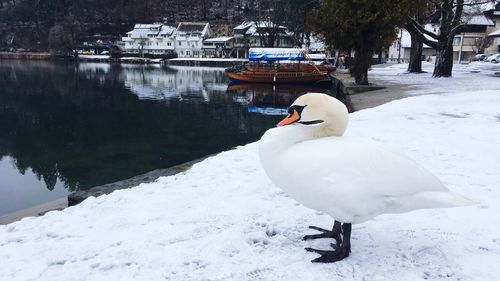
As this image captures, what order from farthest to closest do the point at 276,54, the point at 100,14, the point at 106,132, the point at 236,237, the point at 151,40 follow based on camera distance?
the point at 100,14
the point at 151,40
the point at 276,54
the point at 106,132
the point at 236,237

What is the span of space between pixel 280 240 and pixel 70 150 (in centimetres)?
1263

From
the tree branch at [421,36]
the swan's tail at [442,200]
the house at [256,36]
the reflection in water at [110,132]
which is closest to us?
the swan's tail at [442,200]

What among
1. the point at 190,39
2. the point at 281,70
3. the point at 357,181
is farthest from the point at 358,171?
the point at 190,39

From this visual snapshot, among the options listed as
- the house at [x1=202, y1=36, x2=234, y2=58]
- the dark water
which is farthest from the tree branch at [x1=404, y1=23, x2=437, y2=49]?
the house at [x1=202, y1=36, x2=234, y2=58]

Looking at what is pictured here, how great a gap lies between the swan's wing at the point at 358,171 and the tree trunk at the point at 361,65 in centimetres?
1826

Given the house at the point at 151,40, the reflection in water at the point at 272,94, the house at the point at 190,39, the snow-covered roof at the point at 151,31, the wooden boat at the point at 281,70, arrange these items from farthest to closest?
the snow-covered roof at the point at 151,31
the house at the point at 151,40
the house at the point at 190,39
the wooden boat at the point at 281,70
the reflection in water at the point at 272,94

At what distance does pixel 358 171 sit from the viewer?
103 inches

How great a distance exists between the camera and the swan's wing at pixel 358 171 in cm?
260

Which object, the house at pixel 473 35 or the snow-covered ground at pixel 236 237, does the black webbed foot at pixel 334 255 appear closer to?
the snow-covered ground at pixel 236 237

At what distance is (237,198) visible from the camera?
436 cm

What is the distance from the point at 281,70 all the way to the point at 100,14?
106661 millimetres

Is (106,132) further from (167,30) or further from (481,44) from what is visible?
(167,30)

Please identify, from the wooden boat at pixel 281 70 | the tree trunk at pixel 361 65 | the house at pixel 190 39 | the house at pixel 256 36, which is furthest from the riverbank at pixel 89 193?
the house at pixel 190 39

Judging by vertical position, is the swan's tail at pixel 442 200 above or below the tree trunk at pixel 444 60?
below
